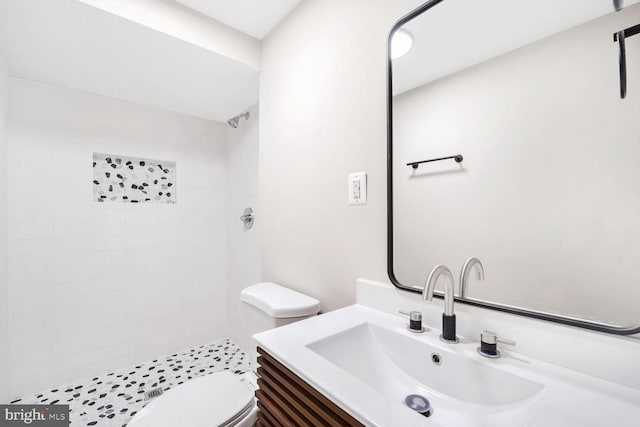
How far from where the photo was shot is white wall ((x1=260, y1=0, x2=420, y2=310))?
111 centimetres

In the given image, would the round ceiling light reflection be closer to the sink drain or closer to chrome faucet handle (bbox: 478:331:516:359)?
chrome faucet handle (bbox: 478:331:516:359)

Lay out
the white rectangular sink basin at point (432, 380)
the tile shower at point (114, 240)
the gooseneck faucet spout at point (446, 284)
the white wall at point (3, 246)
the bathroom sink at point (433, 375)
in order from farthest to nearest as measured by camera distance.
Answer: the tile shower at point (114, 240), the white wall at point (3, 246), the gooseneck faucet spout at point (446, 284), the bathroom sink at point (433, 375), the white rectangular sink basin at point (432, 380)

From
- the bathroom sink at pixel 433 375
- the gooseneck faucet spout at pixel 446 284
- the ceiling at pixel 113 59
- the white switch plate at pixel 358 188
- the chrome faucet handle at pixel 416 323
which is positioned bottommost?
the bathroom sink at pixel 433 375

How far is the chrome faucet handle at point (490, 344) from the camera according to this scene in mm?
713

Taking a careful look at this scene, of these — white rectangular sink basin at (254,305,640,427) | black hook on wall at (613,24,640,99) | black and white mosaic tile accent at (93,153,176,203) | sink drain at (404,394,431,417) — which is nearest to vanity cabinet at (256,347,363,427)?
white rectangular sink basin at (254,305,640,427)

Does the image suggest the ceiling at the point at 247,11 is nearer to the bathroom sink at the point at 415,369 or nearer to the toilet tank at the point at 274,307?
the toilet tank at the point at 274,307

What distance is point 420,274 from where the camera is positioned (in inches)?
37.8

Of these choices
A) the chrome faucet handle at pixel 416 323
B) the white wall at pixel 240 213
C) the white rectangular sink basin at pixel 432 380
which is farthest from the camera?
the white wall at pixel 240 213

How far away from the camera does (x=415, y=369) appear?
0.82 metres

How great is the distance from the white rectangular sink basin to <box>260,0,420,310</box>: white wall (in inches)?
11.0

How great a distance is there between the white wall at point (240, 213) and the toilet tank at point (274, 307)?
81cm

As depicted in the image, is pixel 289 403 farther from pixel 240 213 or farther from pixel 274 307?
pixel 240 213

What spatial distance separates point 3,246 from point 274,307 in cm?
177

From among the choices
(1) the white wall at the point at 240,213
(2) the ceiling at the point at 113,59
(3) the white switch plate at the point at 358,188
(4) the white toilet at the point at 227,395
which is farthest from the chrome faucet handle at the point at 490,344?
(2) the ceiling at the point at 113,59
